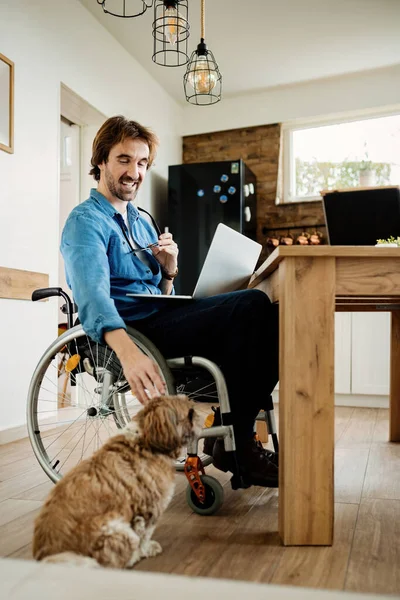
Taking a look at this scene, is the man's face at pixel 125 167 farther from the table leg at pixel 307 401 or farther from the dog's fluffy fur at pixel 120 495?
the dog's fluffy fur at pixel 120 495

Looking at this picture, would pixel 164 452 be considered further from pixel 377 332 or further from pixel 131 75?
pixel 131 75

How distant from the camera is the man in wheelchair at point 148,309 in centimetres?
150

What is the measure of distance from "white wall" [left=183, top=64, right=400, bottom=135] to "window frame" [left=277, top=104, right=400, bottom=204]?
10cm

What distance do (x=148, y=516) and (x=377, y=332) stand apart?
365cm

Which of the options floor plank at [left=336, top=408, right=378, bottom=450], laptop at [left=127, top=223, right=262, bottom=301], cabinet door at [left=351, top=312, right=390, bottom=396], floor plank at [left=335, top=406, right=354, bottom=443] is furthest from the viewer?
cabinet door at [left=351, top=312, right=390, bottom=396]

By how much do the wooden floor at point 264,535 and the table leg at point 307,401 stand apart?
0.26 ft

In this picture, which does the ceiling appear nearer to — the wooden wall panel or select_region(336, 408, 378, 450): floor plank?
the wooden wall panel

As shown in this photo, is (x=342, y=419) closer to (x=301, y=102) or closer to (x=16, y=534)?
(x=16, y=534)

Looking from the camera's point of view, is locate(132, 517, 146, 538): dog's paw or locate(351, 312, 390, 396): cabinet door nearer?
locate(132, 517, 146, 538): dog's paw

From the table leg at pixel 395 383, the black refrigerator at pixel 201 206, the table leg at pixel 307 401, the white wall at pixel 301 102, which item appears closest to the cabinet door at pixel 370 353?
the black refrigerator at pixel 201 206

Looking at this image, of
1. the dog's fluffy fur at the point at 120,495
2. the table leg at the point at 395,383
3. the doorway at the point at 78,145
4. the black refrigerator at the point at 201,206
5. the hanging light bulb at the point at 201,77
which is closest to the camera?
the dog's fluffy fur at the point at 120,495

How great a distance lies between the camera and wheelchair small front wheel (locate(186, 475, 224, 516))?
1634mm

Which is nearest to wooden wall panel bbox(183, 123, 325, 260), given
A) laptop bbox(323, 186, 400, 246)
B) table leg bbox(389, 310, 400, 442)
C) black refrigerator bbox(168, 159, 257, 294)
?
black refrigerator bbox(168, 159, 257, 294)

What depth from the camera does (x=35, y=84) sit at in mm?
3291
